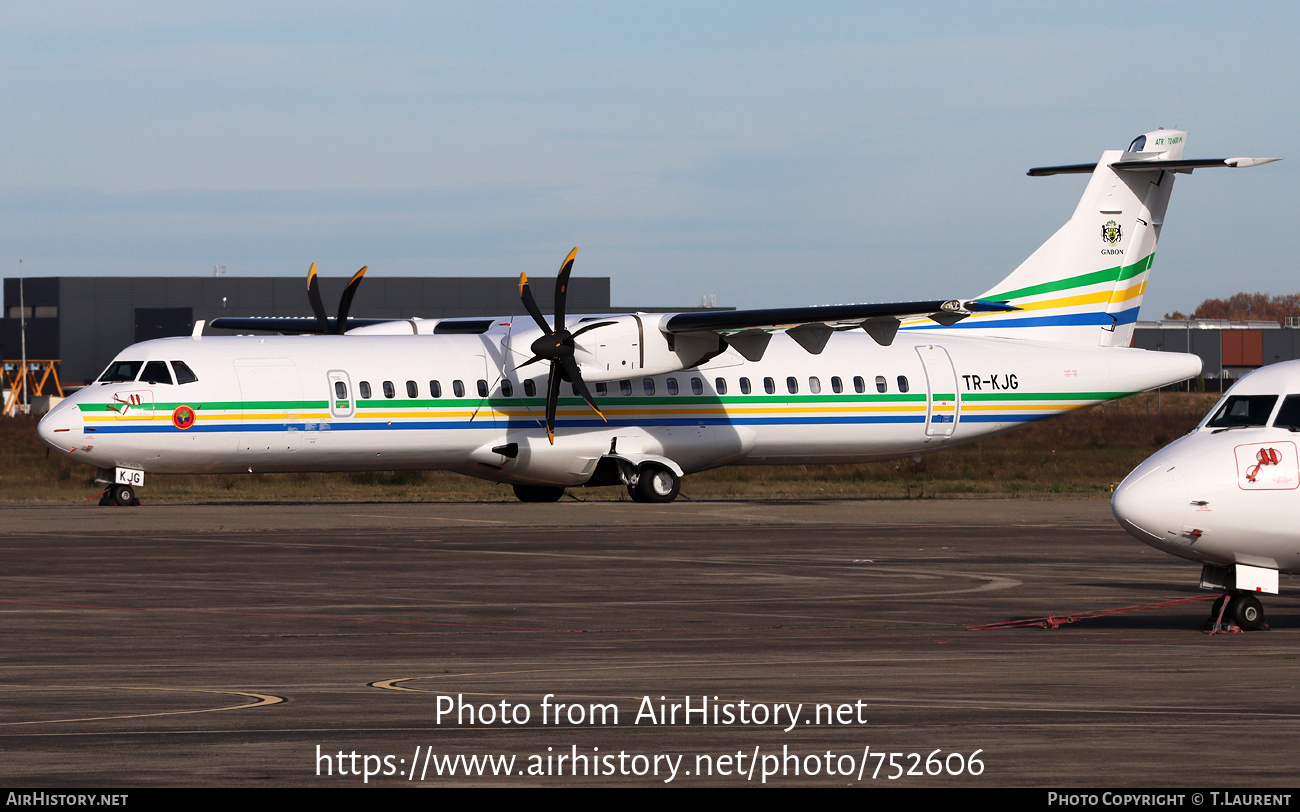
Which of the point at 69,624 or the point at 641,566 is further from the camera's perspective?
the point at 641,566

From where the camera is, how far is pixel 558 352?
30844 millimetres

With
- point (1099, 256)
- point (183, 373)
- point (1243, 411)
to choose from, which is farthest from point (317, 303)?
point (1243, 411)

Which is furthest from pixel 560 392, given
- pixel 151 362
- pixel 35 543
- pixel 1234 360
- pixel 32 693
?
pixel 1234 360

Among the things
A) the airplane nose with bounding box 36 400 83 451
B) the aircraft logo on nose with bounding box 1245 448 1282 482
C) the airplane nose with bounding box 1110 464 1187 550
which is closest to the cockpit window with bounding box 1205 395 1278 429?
the aircraft logo on nose with bounding box 1245 448 1282 482

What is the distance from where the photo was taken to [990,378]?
114 ft

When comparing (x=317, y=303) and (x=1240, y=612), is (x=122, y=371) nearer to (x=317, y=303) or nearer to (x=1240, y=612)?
(x=317, y=303)

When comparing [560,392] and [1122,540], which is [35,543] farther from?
[1122,540]

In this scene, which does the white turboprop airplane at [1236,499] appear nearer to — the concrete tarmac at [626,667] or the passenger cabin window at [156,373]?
the concrete tarmac at [626,667]

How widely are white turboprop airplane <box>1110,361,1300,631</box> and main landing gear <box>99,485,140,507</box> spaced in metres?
22.9

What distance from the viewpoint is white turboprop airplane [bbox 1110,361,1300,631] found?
13156mm

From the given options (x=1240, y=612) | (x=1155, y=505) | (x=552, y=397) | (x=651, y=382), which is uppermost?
(x=1155, y=505)

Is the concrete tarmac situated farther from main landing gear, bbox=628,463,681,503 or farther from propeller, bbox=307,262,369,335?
propeller, bbox=307,262,369,335

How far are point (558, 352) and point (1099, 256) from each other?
12963mm

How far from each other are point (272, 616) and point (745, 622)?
4.58m
